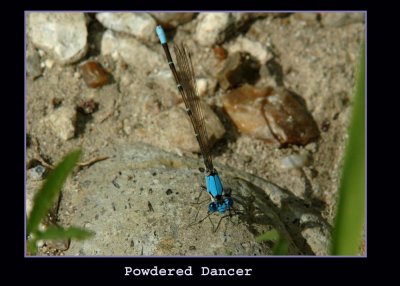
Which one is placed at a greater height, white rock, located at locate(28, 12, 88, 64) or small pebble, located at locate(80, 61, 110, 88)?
white rock, located at locate(28, 12, 88, 64)

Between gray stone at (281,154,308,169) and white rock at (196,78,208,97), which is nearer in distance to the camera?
gray stone at (281,154,308,169)

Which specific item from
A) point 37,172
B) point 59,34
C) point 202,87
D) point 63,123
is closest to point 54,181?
point 37,172

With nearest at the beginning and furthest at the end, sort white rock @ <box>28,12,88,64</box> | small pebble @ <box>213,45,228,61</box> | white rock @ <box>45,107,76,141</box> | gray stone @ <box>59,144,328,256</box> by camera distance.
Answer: gray stone @ <box>59,144,328,256</box>
white rock @ <box>45,107,76,141</box>
white rock @ <box>28,12,88,64</box>
small pebble @ <box>213,45,228,61</box>

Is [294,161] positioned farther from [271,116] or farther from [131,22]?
[131,22]

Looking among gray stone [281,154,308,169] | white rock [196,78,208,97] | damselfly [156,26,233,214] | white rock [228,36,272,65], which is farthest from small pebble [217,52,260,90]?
gray stone [281,154,308,169]

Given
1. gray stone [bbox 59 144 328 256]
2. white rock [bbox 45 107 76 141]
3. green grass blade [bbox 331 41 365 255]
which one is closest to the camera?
green grass blade [bbox 331 41 365 255]

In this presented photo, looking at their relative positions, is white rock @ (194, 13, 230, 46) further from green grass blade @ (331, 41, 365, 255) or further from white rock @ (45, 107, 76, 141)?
green grass blade @ (331, 41, 365, 255)

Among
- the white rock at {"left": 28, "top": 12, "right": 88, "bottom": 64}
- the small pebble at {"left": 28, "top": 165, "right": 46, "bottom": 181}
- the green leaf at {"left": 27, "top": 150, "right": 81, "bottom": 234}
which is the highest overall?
the white rock at {"left": 28, "top": 12, "right": 88, "bottom": 64}
